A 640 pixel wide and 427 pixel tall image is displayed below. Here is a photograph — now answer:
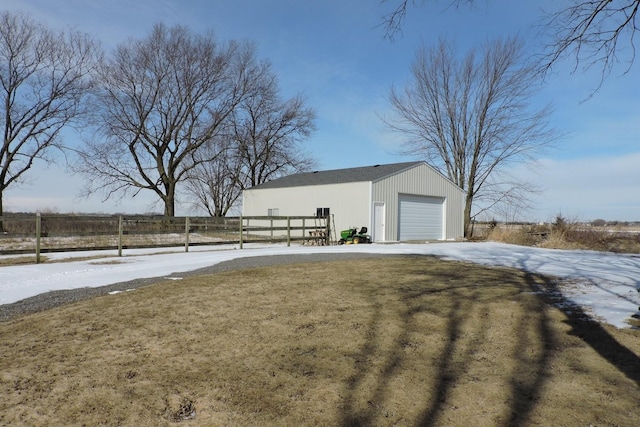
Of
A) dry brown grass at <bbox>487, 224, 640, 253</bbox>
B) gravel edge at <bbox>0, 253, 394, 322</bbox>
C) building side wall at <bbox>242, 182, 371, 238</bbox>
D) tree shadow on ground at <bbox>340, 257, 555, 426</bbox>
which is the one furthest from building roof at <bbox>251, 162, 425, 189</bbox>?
tree shadow on ground at <bbox>340, 257, 555, 426</bbox>

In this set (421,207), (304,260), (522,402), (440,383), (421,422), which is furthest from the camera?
(421,207)

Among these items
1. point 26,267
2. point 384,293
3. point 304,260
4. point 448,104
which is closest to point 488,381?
point 384,293

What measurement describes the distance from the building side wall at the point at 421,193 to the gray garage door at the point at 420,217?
1.10 ft

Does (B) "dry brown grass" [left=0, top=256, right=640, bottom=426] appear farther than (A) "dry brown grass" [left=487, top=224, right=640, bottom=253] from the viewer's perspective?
No

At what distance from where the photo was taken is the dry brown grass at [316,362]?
2.86m

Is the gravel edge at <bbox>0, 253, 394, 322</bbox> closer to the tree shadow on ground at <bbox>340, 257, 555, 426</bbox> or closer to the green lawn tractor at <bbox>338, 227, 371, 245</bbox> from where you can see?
the tree shadow on ground at <bbox>340, 257, 555, 426</bbox>

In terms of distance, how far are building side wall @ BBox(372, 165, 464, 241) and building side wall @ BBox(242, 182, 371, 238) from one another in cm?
84

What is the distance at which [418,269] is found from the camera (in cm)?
897

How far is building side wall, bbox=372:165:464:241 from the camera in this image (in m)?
20.2

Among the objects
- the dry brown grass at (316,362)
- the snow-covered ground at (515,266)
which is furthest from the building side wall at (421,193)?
the dry brown grass at (316,362)

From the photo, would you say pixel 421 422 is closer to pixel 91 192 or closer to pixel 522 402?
pixel 522 402

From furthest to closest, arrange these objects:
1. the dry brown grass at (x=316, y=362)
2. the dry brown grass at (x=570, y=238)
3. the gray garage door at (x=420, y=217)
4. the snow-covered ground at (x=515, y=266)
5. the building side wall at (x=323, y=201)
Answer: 1. the gray garage door at (x=420, y=217)
2. the building side wall at (x=323, y=201)
3. the dry brown grass at (x=570, y=238)
4. the snow-covered ground at (x=515, y=266)
5. the dry brown grass at (x=316, y=362)

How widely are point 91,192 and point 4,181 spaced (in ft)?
15.3

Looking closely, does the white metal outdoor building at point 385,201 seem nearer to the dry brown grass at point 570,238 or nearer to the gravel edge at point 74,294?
the dry brown grass at point 570,238
